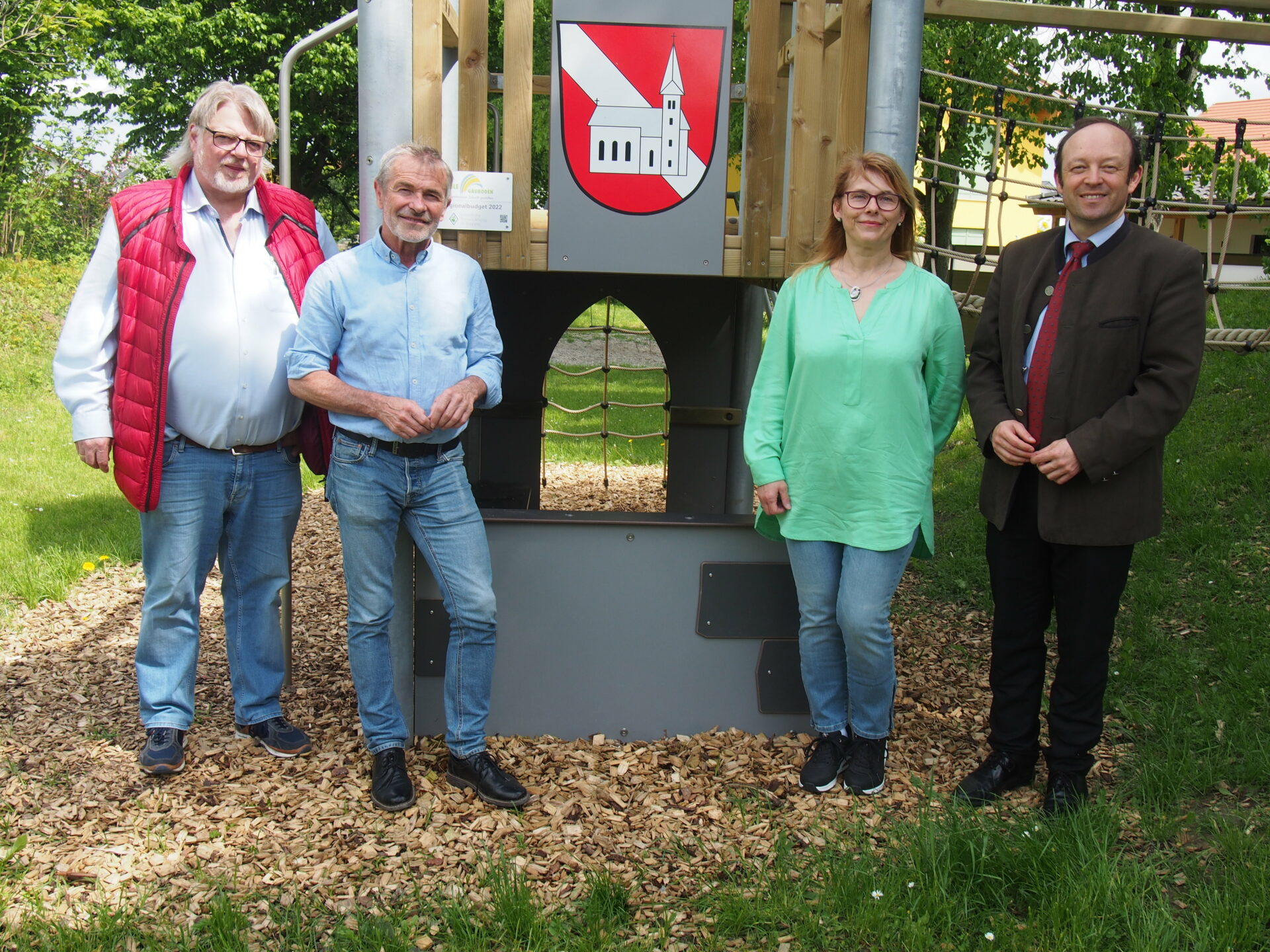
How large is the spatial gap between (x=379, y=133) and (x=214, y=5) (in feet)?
79.4

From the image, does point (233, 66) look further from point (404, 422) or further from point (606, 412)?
point (404, 422)

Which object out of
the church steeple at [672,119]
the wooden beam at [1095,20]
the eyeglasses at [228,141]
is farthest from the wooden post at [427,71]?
the wooden beam at [1095,20]

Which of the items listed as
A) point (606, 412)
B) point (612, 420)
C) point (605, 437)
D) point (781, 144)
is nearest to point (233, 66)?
point (612, 420)

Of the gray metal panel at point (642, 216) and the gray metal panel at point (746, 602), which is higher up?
the gray metal panel at point (642, 216)

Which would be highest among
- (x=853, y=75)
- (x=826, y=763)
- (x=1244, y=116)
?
(x=1244, y=116)

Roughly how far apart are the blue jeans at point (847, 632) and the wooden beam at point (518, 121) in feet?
4.49

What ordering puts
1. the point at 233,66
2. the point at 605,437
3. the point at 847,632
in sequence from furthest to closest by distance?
the point at 233,66 → the point at 605,437 → the point at 847,632

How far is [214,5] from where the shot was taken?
79.8 ft

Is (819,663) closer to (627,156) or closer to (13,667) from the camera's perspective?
(627,156)

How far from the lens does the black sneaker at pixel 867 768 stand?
3447mm

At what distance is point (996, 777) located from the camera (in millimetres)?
3373

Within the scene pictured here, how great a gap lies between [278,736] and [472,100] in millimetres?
2230

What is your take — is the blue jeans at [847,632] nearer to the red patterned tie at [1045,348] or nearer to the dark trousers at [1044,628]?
the dark trousers at [1044,628]

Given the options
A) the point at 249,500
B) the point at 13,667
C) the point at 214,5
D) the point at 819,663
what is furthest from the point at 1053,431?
the point at 214,5
